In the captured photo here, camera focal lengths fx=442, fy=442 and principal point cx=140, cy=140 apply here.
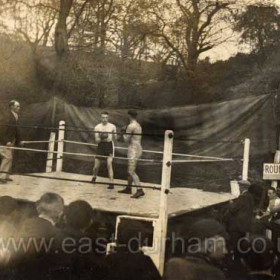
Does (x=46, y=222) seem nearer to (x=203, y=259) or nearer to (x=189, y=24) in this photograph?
(x=203, y=259)

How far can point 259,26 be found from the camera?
3.49 meters

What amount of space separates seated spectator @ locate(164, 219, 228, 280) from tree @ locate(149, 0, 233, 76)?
1.64 m

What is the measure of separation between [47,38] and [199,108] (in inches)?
68.5

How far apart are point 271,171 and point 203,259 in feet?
4.10

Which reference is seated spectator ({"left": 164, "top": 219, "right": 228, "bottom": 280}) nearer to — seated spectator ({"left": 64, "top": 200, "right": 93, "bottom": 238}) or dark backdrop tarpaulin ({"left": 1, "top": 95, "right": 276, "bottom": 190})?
seated spectator ({"left": 64, "top": 200, "right": 93, "bottom": 238})

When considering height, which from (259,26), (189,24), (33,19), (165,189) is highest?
(259,26)

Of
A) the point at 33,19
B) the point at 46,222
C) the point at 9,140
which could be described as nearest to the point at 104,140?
the point at 9,140

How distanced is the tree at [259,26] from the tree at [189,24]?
0.16 m

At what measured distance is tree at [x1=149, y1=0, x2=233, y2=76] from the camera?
298 centimetres

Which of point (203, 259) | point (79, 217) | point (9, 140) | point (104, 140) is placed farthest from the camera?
point (104, 140)

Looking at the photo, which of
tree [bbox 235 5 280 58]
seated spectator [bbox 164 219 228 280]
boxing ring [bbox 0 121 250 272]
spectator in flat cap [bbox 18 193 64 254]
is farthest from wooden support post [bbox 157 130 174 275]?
tree [bbox 235 5 280 58]

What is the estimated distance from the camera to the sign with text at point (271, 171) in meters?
2.52

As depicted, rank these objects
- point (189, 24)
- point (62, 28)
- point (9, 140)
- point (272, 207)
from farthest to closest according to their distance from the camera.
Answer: point (9, 140), point (189, 24), point (62, 28), point (272, 207)

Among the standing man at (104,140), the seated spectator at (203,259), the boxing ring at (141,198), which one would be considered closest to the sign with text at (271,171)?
the boxing ring at (141,198)
